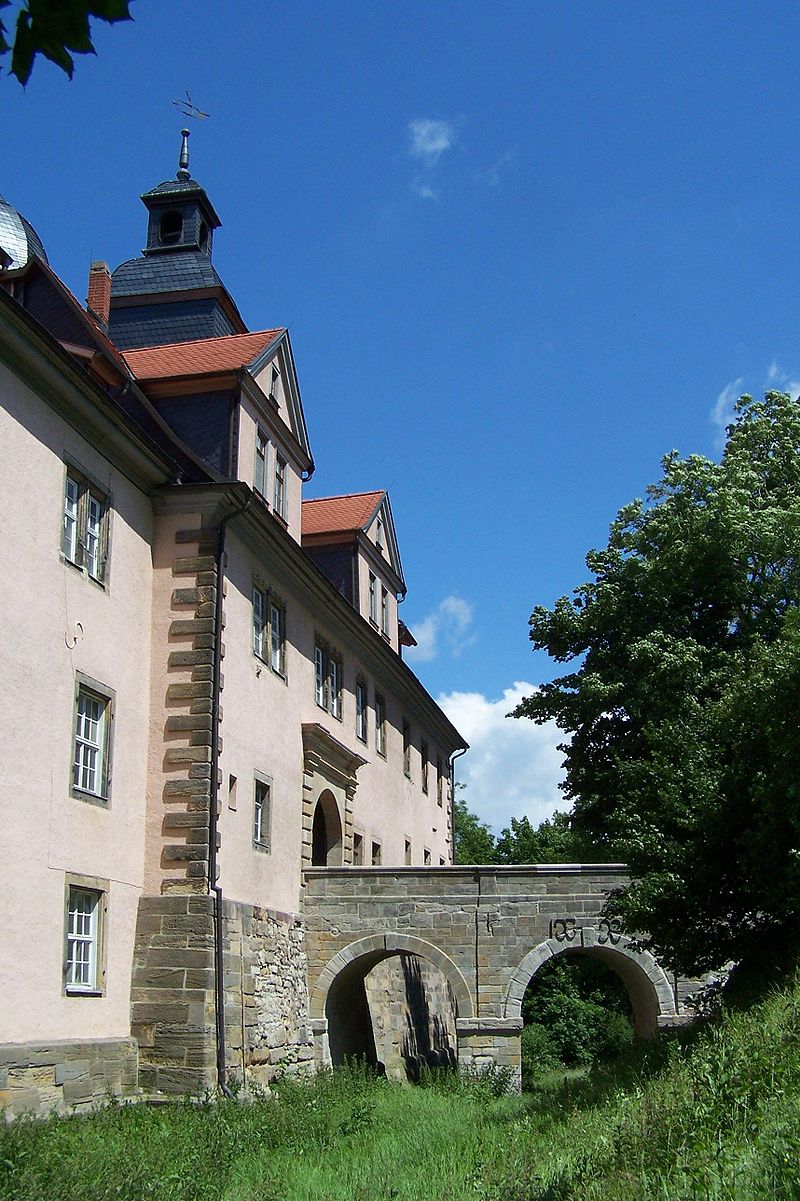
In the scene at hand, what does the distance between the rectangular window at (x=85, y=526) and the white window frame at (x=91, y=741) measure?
1.58 metres

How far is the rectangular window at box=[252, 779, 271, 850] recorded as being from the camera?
2059 cm

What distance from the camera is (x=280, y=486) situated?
23547mm

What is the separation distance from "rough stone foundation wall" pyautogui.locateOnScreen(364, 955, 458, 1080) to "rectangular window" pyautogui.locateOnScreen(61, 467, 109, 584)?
13.2 meters

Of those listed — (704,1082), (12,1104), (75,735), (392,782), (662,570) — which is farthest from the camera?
(392,782)

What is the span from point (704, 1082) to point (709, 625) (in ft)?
60.9

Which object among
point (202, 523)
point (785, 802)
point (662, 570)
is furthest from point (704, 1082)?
point (662, 570)

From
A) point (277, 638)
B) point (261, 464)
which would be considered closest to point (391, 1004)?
point (277, 638)

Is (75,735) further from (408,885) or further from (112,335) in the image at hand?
(112,335)

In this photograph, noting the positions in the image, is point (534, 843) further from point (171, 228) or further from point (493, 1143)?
point (493, 1143)

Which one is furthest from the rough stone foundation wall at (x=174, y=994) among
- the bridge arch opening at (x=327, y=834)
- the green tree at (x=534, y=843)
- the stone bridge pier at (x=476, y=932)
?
the green tree at (x=534, y=843)

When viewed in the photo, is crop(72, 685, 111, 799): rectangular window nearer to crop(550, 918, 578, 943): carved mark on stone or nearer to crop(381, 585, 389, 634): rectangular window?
crop(550, 918, 578, 943): carved mark on stone

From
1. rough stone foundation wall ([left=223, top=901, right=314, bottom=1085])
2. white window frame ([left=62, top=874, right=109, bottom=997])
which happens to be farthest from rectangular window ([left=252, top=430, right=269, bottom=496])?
white window frame ([left=62, top=874, right=109, bottom=997])

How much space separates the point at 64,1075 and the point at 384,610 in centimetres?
1739

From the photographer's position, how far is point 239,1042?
18.3 m
